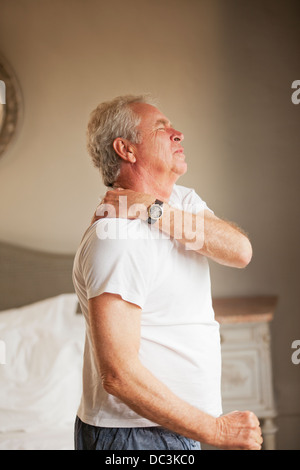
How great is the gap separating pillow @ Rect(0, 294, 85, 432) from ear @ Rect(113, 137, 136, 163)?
0.91 m

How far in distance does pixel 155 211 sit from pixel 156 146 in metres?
0.18

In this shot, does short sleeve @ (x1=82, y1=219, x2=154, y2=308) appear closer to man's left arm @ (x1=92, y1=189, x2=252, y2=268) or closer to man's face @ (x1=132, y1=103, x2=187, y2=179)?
man's left arm @ (x1=92, y1=189, x2=252, y2=268)

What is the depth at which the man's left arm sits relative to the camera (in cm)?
82

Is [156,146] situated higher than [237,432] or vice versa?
[156,146]

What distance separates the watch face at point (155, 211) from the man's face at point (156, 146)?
145mm

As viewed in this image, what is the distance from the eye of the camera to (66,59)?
6.59 feet

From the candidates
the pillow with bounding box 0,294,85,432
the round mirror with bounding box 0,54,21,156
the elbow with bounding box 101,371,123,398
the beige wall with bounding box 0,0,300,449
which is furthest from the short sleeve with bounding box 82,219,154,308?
the round mirror with bounding box 0,54,21,156

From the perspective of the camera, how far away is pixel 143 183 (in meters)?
0.95

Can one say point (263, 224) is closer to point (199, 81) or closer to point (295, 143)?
point (295, 143)

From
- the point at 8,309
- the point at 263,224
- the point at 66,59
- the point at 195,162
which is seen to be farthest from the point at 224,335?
the point at 66,59

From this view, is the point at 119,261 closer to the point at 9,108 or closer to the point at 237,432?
the point at 237,432

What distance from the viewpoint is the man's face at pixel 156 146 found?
37.5 inches

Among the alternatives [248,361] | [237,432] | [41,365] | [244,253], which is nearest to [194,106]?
[248,361]

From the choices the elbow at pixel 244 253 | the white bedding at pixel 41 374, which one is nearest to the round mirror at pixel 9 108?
the white bedding at pixel 41 374
